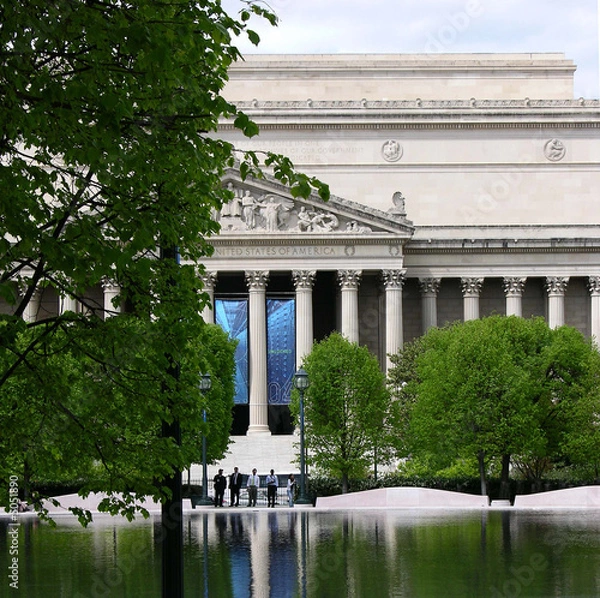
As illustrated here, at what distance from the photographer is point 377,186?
102m

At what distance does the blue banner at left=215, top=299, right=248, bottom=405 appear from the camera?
8938 cm

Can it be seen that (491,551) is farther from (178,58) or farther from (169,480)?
(178,58)

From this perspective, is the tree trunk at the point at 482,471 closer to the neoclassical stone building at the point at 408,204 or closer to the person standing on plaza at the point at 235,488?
the person standing on plaza at the point at 235,488

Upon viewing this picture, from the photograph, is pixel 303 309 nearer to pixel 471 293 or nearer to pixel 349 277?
pixel 349 277

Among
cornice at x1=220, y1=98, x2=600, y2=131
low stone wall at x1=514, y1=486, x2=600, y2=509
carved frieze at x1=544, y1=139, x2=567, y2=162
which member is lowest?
low stone wall at x1=514, y1=486, x2=600, y2=509

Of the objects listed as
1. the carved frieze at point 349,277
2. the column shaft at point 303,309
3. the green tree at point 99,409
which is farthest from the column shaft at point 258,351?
the green tree at point 99,409

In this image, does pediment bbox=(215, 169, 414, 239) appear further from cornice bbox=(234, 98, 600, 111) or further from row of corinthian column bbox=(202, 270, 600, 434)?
cornice bbox=(234, 98, 600, 111)

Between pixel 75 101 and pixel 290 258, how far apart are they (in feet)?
245

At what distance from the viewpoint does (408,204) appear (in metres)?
102

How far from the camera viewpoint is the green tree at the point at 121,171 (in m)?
16.3

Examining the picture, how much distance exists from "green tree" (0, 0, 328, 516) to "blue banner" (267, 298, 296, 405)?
226 feet

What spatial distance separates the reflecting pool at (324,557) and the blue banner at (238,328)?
1453 inches

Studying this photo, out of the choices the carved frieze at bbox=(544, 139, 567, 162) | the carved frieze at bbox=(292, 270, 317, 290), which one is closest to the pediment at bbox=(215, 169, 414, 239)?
the carved frieze at bbox=(292, 270, 317, 290)

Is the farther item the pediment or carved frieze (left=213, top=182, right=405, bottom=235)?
carved frieze (left=213, top=182, right=405, bottom=235)
